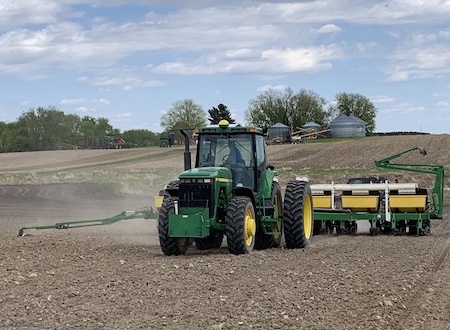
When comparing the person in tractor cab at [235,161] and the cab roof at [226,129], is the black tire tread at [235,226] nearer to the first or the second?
the person in tractor cab at [235,161]

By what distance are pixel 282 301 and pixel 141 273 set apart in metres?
2.64

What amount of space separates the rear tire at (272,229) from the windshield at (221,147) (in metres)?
0.97

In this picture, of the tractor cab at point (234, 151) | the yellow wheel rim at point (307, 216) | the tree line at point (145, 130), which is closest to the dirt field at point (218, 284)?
the yellow wheel rim at point (307, 216)

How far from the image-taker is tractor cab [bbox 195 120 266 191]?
46.4 ft

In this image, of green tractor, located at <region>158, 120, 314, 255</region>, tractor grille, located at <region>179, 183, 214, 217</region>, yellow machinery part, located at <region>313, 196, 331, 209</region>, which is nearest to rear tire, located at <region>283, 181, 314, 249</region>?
green tractor, located at <region>158, 120, 314, 255</region>

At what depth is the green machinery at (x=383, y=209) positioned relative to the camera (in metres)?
18.6

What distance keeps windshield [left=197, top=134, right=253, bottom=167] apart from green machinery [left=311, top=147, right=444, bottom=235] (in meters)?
5.33

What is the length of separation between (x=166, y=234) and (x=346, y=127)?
278 ft

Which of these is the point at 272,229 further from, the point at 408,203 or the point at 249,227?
the point at 408,203

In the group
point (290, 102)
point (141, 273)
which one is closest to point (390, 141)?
point (290, 102)

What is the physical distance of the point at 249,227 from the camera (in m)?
13.3

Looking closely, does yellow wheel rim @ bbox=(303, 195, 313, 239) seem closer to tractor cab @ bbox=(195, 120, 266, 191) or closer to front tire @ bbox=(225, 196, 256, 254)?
tractor cab @ bbox=(195, 120, 266, 191)

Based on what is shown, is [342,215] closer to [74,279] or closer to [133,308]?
[74,279]

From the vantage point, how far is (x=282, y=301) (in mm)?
8953
